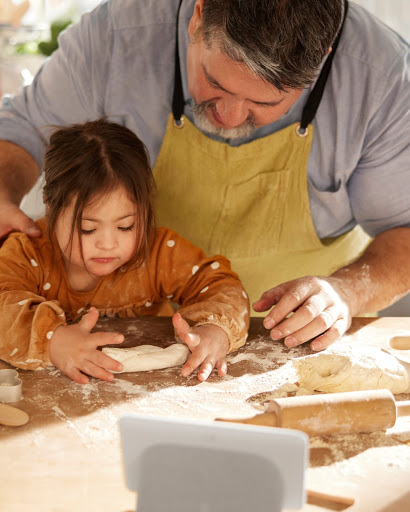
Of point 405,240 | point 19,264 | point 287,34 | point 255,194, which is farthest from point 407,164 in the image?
point 19,264

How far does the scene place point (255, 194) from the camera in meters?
1.84

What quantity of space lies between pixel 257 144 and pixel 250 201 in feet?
0.59

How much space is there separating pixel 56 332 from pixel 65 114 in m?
0.81

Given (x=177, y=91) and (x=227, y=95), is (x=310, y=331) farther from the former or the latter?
(x=177, y=91)

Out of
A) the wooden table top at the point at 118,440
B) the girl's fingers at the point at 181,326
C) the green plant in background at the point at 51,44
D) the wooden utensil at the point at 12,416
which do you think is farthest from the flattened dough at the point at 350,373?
the green plant in background at the point at 51,44

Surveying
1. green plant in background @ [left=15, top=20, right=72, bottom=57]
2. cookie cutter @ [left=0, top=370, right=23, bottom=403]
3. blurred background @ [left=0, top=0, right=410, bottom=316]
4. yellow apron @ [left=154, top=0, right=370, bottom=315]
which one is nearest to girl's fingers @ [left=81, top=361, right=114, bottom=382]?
cookie cutter @ [left=0, top=370, right=23, bottom=403]

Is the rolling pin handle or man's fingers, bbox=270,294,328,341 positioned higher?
the rolling pin handle

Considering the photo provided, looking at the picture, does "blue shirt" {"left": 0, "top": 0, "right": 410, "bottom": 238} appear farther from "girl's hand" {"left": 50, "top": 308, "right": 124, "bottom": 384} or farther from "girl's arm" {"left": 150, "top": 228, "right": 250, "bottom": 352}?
"girl's hand" {"left": 50, "top": 308, "right": 124, "bottom": 384}

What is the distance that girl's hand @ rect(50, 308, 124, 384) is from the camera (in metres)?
1.21

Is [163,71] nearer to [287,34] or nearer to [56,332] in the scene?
[287,34]

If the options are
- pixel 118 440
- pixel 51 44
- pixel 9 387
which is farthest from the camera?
pixel 51 44

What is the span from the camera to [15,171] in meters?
1.73

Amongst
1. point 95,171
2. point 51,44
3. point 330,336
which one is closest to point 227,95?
point 95,171

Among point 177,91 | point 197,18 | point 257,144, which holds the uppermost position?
point 197,18
